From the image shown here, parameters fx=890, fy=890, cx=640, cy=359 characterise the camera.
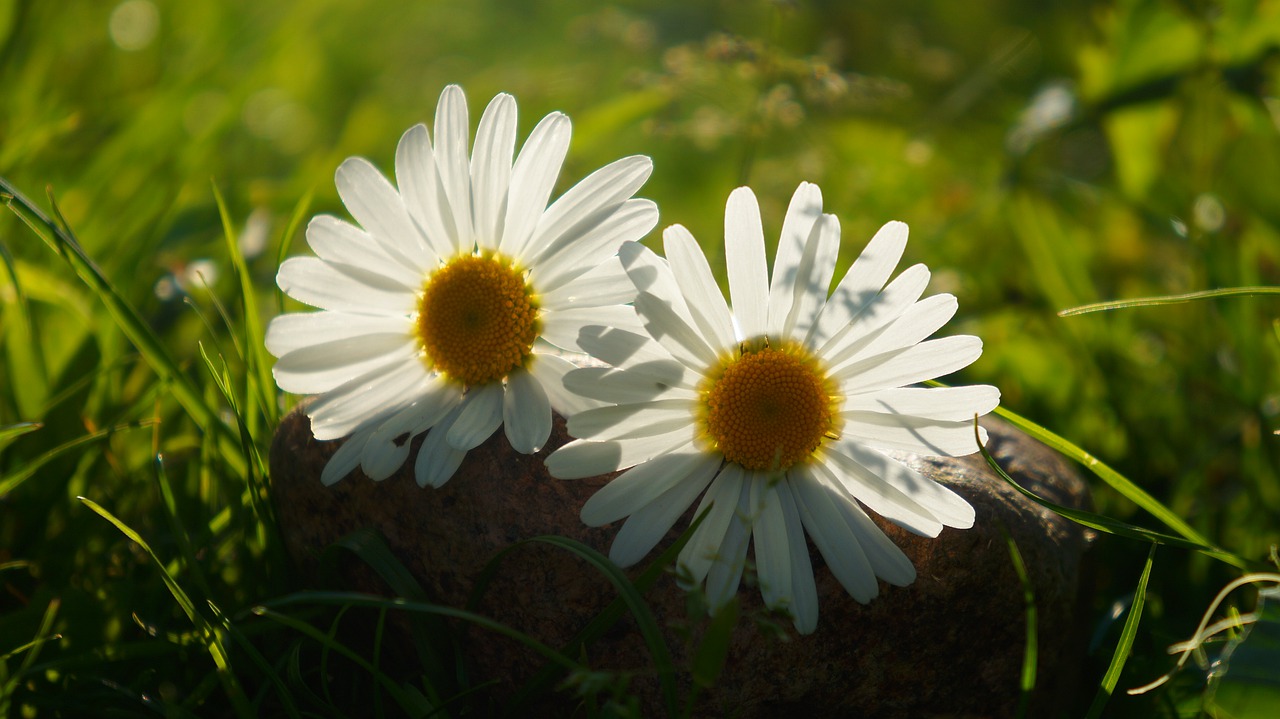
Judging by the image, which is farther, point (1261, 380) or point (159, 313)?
point (159, 313)

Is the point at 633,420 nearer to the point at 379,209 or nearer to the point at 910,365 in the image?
the point at 910,365

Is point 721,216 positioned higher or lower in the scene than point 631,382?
higher

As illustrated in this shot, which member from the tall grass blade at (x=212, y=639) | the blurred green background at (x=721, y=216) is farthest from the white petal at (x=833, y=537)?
the tall grass blade at (x=212, y=639)

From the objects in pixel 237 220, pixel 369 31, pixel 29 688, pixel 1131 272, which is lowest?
pixel 29 688

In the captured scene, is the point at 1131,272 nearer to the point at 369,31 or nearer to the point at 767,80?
the point at 767,80

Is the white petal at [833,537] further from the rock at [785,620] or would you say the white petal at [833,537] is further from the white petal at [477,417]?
the white petal at [477,417]

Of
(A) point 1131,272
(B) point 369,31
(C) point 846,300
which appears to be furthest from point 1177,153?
(B) point 369,31

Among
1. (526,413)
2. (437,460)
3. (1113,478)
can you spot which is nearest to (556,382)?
(526,413)

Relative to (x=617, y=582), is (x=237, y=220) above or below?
above
